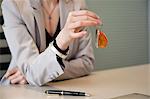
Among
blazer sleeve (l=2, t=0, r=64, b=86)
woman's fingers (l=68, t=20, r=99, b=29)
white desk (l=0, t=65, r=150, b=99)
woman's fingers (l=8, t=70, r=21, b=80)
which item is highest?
woman's fingers (l=68, t=20, r=99, b=29)

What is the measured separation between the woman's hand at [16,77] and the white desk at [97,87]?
6 cm

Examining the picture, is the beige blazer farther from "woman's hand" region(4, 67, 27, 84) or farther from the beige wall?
the beige wall

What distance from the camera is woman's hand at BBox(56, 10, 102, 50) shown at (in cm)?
87

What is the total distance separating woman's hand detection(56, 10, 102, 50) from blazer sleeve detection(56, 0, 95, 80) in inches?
7.3

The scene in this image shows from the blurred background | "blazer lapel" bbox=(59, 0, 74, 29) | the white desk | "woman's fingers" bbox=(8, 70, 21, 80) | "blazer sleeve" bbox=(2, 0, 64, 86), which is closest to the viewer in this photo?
the white desk

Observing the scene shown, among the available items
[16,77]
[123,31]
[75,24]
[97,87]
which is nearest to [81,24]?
[75,24]

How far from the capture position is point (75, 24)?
87 cm

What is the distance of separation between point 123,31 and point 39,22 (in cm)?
83

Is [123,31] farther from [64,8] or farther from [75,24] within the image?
[75,24]

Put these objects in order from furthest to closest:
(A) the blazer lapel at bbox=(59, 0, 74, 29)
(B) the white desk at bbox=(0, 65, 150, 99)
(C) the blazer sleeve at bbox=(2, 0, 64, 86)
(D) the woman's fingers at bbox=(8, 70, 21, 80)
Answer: (A) the blazer lapel at bbox=(59, 0, 74, 29) < (D) the woman's fingers at bbox=(8, 70, 21, 80) < (C) the blazer sleeve at bbox=(2, 0, 64, 86) < (B) the white desk at bbox=(0, 65, 150, 99)

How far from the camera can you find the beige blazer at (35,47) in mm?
945

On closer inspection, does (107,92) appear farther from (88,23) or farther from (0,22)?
(0,22)

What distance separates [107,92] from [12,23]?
19.1 inches

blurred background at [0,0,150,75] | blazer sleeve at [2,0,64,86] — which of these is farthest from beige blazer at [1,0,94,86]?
blurred background at [0,0,150,75]
